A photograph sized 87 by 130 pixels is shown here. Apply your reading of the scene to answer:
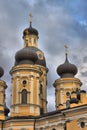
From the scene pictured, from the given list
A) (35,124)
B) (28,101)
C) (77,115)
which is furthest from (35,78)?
(77,115)

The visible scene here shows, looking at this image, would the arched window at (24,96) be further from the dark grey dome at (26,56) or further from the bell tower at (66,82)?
the bell tower at (66,82)

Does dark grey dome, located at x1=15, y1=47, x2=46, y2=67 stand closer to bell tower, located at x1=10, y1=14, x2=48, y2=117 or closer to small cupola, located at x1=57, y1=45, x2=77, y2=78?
bell tower, located at x1=10, y1=14, x2=48, y2=117

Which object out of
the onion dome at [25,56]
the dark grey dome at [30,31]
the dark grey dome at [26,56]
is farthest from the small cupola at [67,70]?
the dark grey dome at [30,31]

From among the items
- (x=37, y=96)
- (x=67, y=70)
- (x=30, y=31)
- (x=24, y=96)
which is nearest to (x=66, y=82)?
(x=67, y=70)

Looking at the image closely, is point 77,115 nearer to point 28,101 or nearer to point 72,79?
point 28,101

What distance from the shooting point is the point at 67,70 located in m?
46.3

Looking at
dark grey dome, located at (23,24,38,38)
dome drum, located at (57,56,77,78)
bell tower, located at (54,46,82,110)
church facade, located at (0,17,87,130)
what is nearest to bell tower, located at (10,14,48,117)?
church facade, located at (0,17,87,130)

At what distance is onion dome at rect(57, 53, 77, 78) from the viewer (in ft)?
151

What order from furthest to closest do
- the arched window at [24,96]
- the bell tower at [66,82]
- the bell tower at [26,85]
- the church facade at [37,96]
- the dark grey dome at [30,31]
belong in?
the dark grey dome at [30,31], the bell tower at [66,82], the arched window at [24,96], the bell tower at [26,85], the church facade at [37,96]

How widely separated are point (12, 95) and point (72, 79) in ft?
27.1

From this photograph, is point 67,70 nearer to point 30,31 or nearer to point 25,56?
point 25,56

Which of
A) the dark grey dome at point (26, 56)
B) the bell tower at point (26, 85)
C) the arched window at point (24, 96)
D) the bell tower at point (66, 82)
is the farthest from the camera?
the bell tower at point (66, 82)

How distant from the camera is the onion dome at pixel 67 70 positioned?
46166 mm

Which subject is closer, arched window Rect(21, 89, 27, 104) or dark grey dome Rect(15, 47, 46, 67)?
arched window Rect(21, 89, 27, 104)
